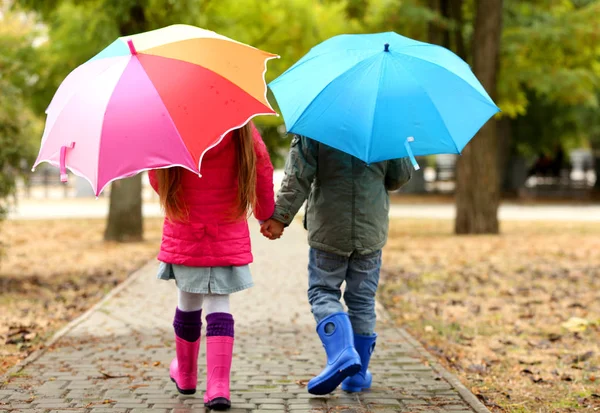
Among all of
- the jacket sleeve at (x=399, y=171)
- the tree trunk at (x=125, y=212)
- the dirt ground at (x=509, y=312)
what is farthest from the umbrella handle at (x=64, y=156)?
the tree trunk at (x=125, y=212)

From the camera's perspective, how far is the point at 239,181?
4383 mm

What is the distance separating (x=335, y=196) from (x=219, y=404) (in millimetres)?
1257

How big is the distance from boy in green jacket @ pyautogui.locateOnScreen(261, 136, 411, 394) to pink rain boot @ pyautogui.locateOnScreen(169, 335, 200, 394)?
0.67 meters

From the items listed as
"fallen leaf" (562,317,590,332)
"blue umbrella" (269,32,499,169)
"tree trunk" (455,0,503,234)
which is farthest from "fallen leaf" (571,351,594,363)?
"tree trunk" (455,0,503,234)

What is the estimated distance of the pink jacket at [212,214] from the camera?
14.4ft

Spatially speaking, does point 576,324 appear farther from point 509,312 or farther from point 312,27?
point 312,27

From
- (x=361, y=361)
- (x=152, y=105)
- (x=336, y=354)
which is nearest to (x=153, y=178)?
(x=152, y=105)

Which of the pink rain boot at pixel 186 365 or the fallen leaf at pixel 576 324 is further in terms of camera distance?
the fallen leaf at pixel 576 324

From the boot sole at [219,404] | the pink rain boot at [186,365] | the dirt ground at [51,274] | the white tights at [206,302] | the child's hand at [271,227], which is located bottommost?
the dirt ground at [51,274]

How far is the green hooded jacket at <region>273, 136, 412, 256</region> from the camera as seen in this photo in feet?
15.3

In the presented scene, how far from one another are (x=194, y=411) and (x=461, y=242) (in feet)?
34.2

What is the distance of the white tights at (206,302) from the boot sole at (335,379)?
62 centimetres

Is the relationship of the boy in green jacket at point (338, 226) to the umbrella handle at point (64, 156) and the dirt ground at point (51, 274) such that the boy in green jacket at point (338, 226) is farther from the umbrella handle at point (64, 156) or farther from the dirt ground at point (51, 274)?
the dirt ground at point (51, 274)

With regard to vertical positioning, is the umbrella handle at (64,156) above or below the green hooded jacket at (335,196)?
above
